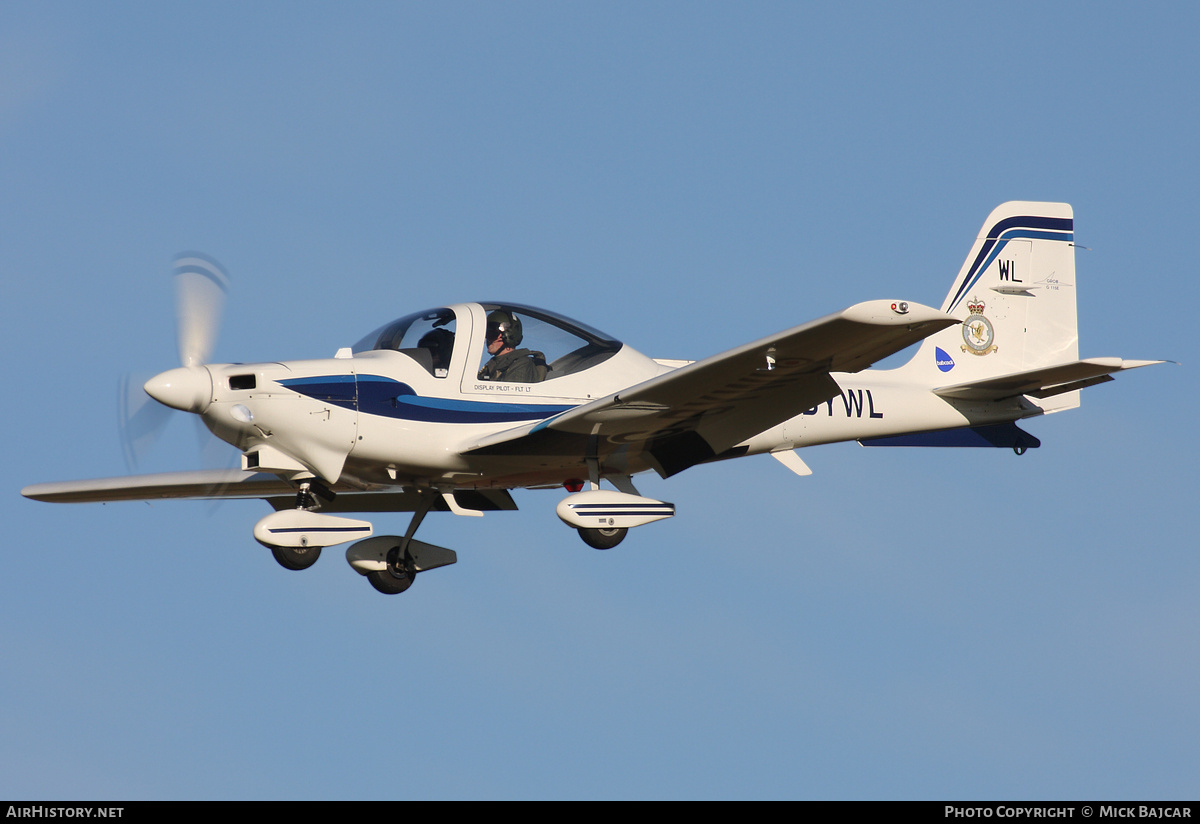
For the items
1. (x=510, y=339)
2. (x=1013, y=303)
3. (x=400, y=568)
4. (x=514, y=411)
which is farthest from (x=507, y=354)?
(x=1013, y=303)

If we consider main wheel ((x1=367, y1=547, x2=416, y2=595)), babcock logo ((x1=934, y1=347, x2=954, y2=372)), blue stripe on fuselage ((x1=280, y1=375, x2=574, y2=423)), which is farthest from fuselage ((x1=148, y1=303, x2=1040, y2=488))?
babcock logo ((x1=934, y1=347, x2=954, y2=372))

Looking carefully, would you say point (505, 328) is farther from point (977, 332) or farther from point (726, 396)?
point (977, 332)

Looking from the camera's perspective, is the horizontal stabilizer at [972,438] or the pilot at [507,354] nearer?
the pilot at [507,354]

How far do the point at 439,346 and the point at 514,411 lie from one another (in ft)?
2.97

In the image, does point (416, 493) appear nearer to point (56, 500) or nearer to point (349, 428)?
point (349, 428)

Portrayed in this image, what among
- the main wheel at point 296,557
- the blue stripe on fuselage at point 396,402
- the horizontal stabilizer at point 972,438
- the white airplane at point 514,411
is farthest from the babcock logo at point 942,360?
the main wheel at point 296,557

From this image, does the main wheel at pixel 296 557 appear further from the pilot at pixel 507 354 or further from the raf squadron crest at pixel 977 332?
the raf squadron crest at pixel 977 332

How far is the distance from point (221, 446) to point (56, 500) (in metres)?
4.12

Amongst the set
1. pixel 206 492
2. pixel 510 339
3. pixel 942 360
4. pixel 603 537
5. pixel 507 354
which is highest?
pixel 510 339

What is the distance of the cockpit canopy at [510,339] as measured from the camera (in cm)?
1233

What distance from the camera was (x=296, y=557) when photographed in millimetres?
12516

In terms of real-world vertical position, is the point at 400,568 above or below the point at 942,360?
below

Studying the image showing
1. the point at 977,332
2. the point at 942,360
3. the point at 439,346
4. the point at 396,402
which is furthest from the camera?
the point at 977,332

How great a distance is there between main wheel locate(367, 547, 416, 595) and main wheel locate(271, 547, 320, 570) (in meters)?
0.78
